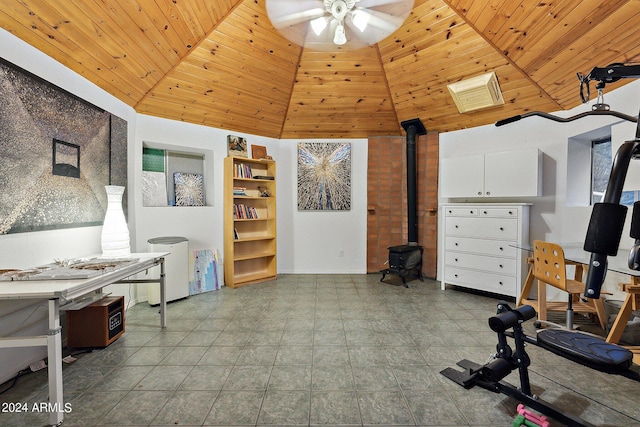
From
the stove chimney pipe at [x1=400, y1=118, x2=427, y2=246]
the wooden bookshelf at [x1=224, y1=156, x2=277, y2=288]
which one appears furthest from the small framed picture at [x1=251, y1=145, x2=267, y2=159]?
the stove chimney pipe at [x1=400, y1=118, x2=427, y2=246]

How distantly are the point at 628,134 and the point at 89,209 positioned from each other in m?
5.06

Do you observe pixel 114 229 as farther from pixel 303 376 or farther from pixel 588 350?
pixel 588 350

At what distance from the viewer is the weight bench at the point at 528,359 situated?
134 cm

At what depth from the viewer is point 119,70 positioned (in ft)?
9.37

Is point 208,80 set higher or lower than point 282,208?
higher

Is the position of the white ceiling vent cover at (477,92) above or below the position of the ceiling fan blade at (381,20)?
below

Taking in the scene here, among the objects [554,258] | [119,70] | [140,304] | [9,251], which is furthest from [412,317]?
[119,70]

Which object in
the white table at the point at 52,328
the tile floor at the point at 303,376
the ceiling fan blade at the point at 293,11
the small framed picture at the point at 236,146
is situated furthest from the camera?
the small framed picture at the point at 236,146

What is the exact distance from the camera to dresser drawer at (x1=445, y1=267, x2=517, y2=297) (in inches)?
136

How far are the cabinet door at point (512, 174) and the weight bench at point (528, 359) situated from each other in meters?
2.27

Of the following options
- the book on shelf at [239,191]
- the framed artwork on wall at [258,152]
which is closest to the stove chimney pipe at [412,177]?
the framed artwork on wall at [258,152]

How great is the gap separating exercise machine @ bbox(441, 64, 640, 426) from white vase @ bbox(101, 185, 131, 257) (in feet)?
9.75

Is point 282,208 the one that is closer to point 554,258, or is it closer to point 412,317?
point 412,317

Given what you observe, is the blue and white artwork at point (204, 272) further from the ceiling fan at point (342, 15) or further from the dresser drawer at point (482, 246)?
the dresser drawer at point (482, 246)
